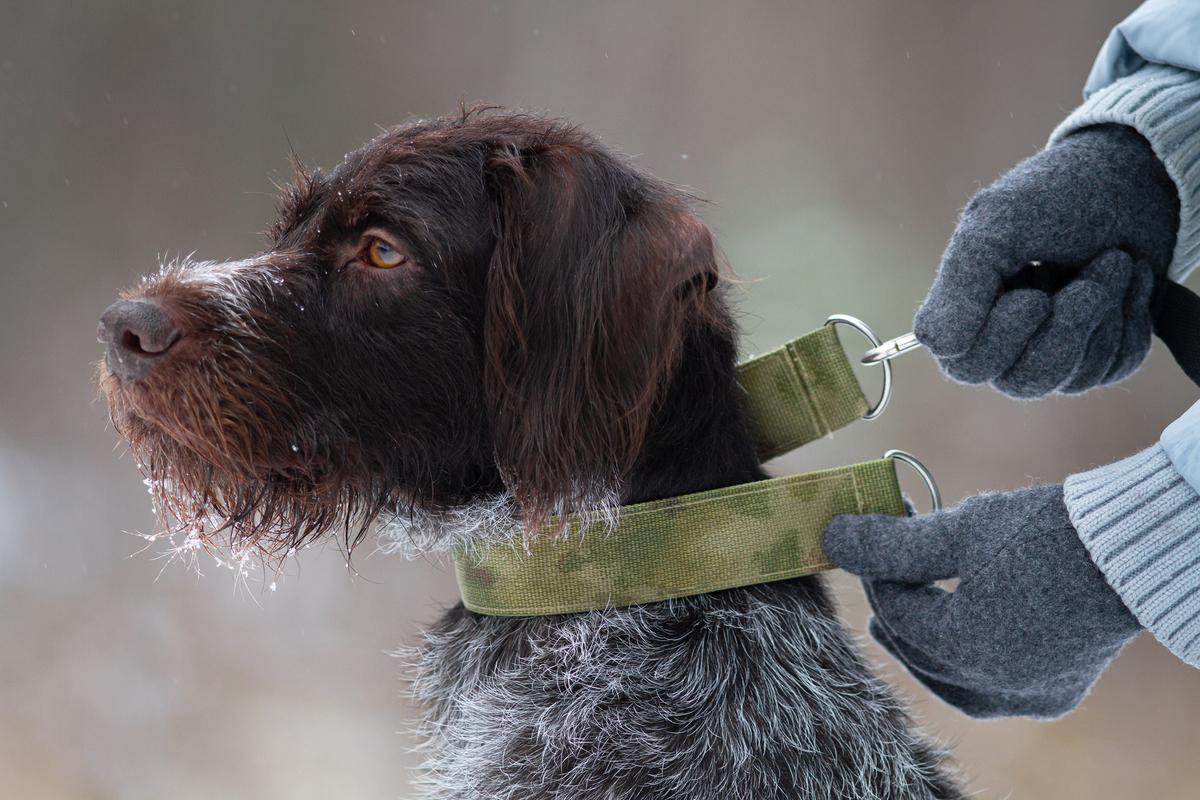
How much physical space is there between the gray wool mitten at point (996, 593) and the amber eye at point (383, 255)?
72 centimetres

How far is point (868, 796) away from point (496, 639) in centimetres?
59

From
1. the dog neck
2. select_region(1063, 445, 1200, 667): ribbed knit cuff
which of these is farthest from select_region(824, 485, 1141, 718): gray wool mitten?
the dog neck

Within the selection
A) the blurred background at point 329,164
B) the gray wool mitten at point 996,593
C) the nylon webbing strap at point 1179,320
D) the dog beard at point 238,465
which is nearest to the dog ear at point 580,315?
the dog beard at point 238,465

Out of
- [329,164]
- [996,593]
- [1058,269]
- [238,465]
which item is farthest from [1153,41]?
[329,164]

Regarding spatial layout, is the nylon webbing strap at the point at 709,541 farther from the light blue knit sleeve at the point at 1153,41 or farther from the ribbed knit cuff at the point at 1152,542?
the light blue knit sleeve at the point at 1153,41

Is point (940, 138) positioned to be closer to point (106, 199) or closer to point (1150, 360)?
point (1150, 360)

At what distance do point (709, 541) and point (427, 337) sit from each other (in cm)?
49

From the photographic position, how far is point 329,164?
310 cm

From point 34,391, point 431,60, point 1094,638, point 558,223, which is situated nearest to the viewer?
point 1094,638


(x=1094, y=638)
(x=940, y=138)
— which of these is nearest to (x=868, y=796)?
(x=1094, y=638)

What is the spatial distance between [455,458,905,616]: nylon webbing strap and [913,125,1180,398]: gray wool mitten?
0.74ft

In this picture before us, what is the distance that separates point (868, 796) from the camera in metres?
1.22

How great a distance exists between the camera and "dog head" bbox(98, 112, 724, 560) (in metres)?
1.16

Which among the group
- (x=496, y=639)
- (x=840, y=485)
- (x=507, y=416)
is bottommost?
(x=496, y=639)
